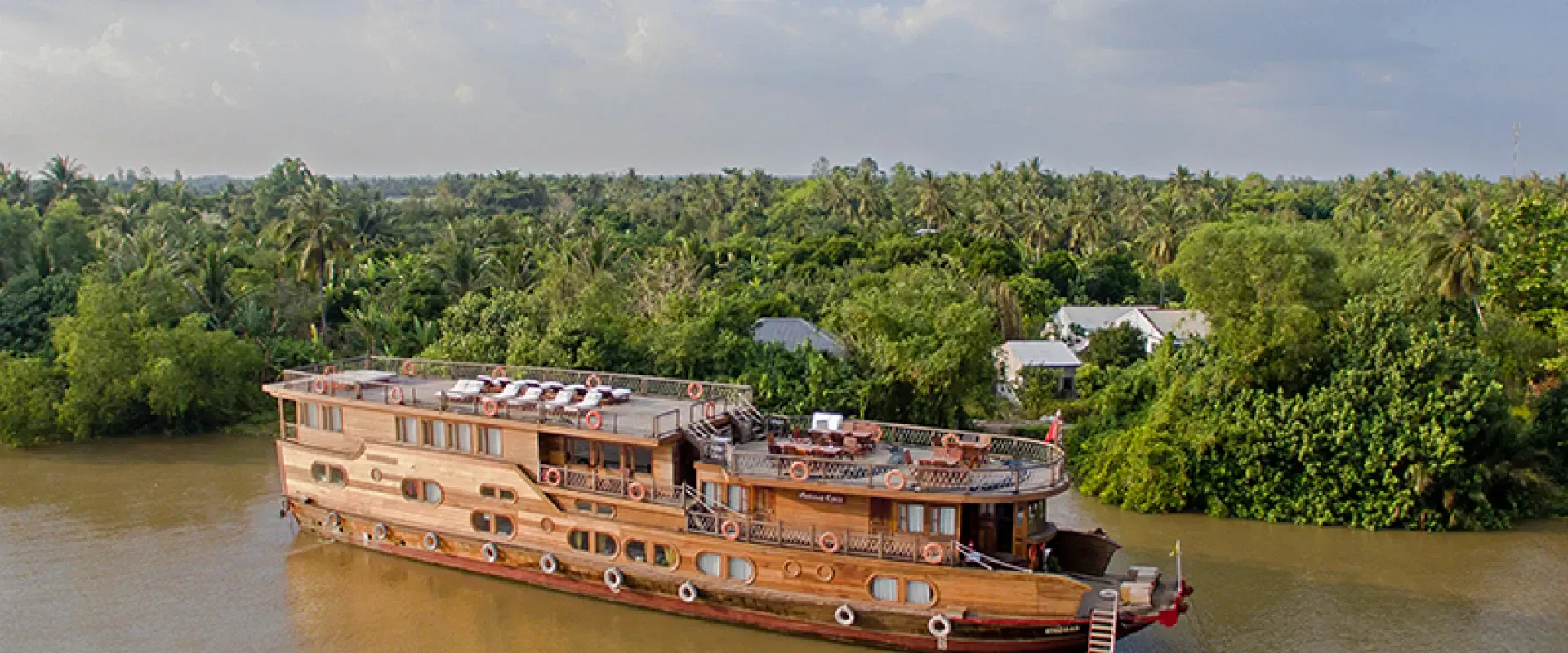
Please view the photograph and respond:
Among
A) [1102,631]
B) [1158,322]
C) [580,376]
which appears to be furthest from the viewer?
[1158,322]

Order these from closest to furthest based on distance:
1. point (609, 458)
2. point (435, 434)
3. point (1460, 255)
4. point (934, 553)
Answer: point (934, 553), point (609, 458), point (435, 434), point (1460, 255)

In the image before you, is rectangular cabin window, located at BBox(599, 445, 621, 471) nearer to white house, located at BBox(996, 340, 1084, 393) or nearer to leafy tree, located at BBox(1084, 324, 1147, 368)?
white house, located at BBox(996, 340, 1084, 393)

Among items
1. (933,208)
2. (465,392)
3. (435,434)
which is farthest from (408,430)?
(933,208)

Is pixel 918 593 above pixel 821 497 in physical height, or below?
below

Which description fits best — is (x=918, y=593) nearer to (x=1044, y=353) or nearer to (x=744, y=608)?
(x=744, y=608)

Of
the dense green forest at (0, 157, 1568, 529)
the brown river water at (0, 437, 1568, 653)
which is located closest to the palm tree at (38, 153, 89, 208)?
the dense green forest at (0, 157, 1568, 529)

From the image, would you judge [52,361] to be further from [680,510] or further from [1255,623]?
[1255,623]

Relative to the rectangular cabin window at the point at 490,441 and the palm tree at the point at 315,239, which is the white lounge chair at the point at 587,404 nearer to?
the rectangular cabin window at the point at 490,441
